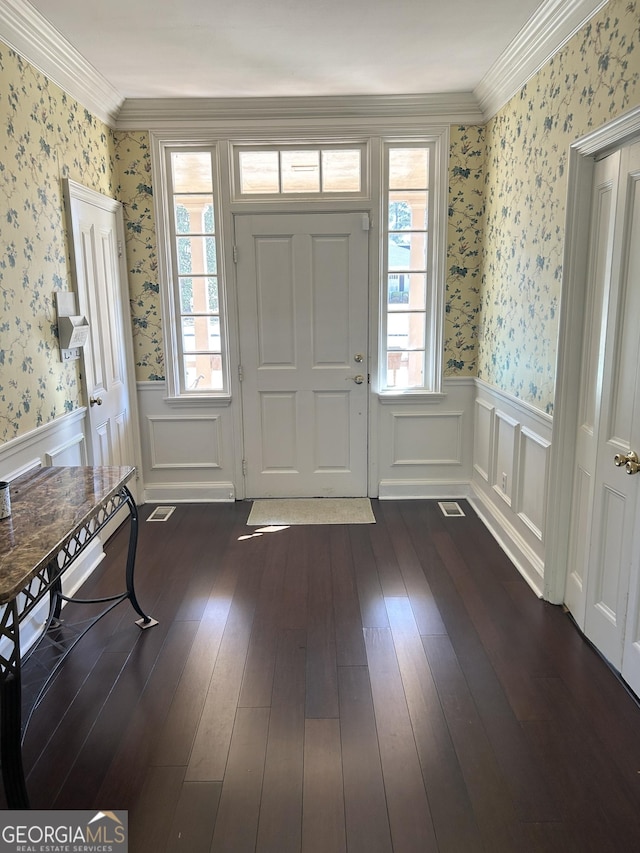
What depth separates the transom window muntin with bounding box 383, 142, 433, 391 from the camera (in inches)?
159

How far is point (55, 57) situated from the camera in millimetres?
2936

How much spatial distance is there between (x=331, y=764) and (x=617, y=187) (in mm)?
2335

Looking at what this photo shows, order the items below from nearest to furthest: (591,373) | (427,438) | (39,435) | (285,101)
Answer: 1. (591,373)
2. (39,435)
3. (285,101)
4. (427,438)

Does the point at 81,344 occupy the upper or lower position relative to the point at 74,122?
lower

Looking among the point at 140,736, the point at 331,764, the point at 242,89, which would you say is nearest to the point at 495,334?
the point at 242,89

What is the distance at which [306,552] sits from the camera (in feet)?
11.5

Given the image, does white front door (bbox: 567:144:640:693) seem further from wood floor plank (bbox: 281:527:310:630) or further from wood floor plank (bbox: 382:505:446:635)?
wood floor plank (bbox: 281:527:310:630)

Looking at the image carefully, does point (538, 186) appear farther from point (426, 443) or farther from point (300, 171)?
point (426, 443)

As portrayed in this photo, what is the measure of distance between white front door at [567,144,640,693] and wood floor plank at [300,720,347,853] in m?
1.16

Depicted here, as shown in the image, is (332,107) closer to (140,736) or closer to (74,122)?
(74,122)

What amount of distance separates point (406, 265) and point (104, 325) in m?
2.08

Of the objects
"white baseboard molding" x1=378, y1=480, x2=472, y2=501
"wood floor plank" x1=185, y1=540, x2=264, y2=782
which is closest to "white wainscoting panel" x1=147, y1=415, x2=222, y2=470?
"white baseboard molding" x1=378, y1=480, x2=472, y2=501

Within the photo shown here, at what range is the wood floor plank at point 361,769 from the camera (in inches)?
65.4

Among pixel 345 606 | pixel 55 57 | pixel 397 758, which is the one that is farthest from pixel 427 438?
pixel 55 57
